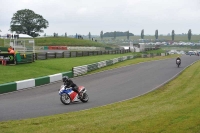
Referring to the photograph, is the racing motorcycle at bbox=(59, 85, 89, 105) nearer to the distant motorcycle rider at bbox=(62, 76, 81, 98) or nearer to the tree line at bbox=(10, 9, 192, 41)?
the distant motorcycle rider at bbox=(62, 76, 81, 98)

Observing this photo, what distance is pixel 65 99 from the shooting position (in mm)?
16453

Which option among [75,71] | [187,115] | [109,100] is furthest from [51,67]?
[187,115]

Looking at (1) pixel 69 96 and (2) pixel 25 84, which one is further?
(2) pixel 25 84

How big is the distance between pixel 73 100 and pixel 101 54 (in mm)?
42551

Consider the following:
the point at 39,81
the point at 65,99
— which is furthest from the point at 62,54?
the point at 65,99

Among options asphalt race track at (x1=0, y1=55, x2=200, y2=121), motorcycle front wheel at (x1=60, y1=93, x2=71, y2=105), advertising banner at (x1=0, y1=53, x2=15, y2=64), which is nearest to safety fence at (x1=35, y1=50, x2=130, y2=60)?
advertising banner at (x1=0, y1=53, x2=15, y2=64)

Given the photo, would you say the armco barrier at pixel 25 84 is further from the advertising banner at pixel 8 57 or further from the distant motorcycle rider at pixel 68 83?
the advertising banner at pixel 8 57

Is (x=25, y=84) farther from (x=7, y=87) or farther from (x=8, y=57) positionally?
(x=8, y=57)

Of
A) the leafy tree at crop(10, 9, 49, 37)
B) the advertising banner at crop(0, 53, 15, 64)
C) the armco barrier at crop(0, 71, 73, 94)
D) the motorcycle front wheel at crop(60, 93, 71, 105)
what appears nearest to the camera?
the motorcycle front wheel at crop(60, 93, 71, 105)

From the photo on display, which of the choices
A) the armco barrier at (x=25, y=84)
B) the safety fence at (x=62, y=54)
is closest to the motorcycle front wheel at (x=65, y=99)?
the armco barrier at (x=25, y=84)

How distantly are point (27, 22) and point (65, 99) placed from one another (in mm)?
90607

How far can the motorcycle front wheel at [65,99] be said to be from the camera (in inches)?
644

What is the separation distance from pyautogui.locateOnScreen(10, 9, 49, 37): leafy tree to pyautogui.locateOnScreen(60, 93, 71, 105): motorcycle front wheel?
292 feet

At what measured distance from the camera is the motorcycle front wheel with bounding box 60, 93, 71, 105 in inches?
644
